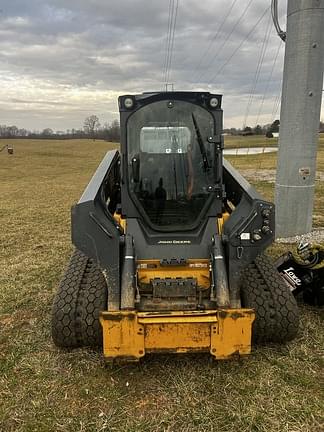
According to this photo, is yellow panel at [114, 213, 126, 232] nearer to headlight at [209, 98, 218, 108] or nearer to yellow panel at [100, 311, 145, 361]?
yellow panel at [100, 311, 145, 361]

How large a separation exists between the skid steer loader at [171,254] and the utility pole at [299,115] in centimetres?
317

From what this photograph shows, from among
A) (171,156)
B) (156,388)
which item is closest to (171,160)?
(171,156)

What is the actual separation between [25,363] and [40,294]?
1.68 metres

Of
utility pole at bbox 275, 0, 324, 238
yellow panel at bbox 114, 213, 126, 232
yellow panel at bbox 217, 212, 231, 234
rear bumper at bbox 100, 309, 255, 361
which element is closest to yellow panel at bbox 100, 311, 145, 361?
rear bumper at bbox 100, 309, 255, 361

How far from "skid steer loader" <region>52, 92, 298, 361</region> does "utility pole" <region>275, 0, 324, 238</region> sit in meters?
3.17

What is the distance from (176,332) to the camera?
3361mm

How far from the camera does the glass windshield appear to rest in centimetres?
404

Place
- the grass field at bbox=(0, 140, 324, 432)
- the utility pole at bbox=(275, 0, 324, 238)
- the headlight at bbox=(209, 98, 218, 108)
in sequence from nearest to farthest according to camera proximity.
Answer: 1. the grass field at bbox=(0, 140, 324, 432)
2. the headlight at bbox=(209, 98, 218, 108)
3. the utility pole at bbox=(275, 0, 324, 238)

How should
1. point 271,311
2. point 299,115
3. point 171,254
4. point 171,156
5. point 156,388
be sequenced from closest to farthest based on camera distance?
point 156,388, point 271,311, point 171,254, point 171,156, point 299,115

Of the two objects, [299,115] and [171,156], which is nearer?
[171,156]

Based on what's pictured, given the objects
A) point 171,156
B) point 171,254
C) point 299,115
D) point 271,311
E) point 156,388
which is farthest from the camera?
point 299,115

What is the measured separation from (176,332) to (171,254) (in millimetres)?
846

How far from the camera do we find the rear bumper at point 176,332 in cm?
335

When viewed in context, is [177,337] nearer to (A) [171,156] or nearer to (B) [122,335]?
(B) [122,335]
